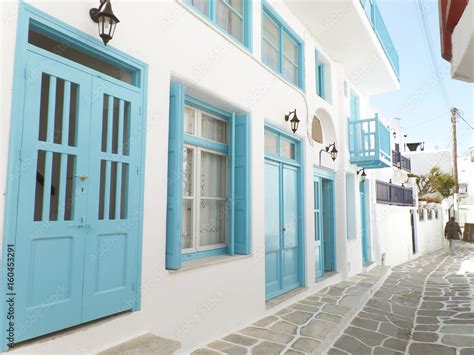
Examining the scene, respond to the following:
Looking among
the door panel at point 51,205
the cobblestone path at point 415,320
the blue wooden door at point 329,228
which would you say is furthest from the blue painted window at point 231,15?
the cobblestone path at point 415,320

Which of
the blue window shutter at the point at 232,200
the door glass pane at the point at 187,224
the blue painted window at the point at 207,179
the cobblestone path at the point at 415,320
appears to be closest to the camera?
the blue painted window at the point at 207,179

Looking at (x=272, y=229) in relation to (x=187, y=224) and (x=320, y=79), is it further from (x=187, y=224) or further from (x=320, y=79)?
(x=320, y=79)

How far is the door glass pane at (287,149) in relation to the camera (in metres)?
6.51

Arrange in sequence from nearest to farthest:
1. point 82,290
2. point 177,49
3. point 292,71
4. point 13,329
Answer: point 13,329, point 82,290, point 177,49, point 292,71

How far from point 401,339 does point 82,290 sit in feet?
14.5

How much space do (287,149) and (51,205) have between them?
468cm

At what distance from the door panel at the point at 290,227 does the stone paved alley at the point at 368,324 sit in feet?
1.70

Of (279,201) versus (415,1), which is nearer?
(279,201)

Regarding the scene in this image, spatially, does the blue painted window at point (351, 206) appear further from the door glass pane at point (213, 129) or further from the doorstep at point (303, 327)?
the door glass pane at point (213, 129)

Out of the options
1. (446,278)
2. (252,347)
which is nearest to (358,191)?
(446,278)

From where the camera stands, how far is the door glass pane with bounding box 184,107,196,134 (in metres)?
4.46

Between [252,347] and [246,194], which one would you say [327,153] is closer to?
[246,194]

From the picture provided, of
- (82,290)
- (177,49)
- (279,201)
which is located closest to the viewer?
(82,290)

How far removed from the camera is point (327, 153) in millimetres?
8273
